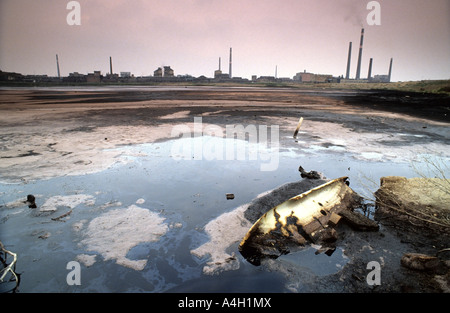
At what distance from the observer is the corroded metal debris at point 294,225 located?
9.50 feet

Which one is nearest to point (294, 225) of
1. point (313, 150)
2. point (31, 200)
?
point (31, 200)

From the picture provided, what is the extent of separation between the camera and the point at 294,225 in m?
3.17

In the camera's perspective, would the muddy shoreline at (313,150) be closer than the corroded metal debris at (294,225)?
Yes

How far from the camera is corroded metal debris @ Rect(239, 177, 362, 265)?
9.50ft

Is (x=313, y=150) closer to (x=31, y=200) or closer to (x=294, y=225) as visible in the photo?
(x=294, y=225)

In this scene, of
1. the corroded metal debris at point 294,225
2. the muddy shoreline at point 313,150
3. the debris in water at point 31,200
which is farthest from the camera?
the debris in water at point 31,200

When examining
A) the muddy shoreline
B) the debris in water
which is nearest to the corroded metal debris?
the muddy shoreline

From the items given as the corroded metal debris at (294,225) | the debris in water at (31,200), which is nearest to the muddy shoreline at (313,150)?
the corroded metal debris at (294,225)

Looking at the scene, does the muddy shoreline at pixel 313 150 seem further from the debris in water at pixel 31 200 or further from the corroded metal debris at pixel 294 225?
the debris in water at pixel 31 200

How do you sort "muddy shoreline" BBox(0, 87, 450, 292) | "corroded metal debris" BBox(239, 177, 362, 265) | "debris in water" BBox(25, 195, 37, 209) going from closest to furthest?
"muddy shoreline" BBox(0, 87, 450, 292) < "corroded metal debris" BBox(239, 177, 362, 265) < "debris in water" BBox(25, 195, 37, 209)

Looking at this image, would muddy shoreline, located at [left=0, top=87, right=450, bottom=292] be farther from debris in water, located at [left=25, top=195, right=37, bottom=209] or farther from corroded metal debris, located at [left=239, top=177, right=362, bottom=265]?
debris in water, located at [left=25, top=195, right=37, bottom=209]
